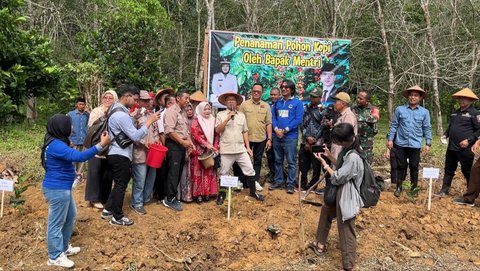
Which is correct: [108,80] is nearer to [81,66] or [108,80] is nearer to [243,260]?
[81,66]

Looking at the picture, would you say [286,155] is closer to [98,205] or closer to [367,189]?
[367,189]

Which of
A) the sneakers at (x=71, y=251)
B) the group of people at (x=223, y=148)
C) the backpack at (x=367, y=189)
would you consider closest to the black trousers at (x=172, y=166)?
the group of people at (x=223, y=148)

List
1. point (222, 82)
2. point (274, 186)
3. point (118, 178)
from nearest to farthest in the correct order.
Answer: point (118, 178) < point (274, 186) < point (222, 82)

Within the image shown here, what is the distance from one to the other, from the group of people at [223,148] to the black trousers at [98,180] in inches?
0.5

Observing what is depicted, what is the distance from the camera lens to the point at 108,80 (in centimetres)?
762

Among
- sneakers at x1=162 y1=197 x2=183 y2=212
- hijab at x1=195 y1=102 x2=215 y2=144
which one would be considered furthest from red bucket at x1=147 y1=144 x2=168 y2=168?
hijab at x1=195 y1=102 x2=215 y2=144

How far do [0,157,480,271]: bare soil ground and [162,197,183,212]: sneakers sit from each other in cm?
10

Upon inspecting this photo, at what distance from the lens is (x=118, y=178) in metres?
4.63

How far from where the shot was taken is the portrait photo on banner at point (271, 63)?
7.21 meters

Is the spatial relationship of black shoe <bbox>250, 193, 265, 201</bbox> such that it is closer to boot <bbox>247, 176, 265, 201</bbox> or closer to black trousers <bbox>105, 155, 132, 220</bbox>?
boot <bbox>247, 176, 265, 201</bbox>

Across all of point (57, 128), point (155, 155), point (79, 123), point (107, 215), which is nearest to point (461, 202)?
point (155, 155)

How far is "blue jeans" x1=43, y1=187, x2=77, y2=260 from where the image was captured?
152 inches

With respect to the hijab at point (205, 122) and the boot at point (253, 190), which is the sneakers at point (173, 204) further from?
the boot at point (253, 190)

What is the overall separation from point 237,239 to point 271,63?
384 cm
